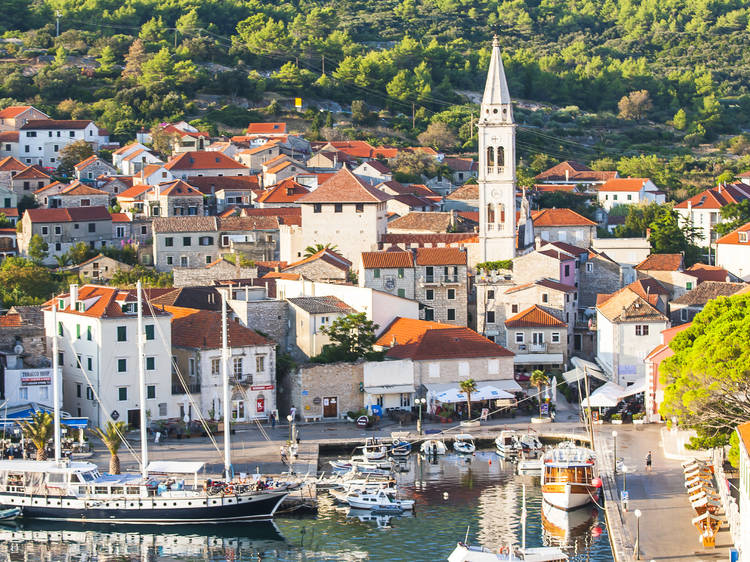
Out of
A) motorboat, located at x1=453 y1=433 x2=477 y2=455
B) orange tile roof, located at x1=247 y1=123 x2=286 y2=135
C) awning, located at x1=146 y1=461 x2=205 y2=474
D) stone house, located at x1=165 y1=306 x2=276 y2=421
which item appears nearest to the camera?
awning, located at x1=146 y1=461 x2=205 y2=474

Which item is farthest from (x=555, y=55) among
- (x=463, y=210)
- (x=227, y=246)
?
(x=227, y=246)

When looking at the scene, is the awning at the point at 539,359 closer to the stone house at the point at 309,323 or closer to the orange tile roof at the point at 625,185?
the stone house at the point at 309,323

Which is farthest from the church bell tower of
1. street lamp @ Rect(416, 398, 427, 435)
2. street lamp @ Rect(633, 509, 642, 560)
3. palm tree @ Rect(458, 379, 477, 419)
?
street lamp @ Rect(633, 509, 642, 560)

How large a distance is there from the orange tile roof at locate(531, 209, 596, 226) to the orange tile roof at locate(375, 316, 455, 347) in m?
18.5

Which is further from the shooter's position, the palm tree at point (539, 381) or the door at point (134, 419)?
the palm tree at point (539, 381)

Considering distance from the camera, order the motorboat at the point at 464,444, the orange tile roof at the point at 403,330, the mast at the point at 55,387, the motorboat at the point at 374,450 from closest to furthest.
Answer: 1. the mast at the point at 55,387
2. the motorboat at the point at 374,450
3. the motorboat at the point at 464,444
4. the orange tile roof at the point at 403,330

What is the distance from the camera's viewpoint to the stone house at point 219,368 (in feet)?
185

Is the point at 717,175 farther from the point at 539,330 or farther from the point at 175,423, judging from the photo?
the point at 175,423

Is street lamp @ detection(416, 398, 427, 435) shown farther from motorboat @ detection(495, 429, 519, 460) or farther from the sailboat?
the sailboat

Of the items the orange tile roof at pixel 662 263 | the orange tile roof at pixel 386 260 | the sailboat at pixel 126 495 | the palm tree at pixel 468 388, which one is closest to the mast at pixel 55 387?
the sailboat at pixel 126 495

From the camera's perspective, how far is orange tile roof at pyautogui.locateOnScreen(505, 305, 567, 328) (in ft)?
210

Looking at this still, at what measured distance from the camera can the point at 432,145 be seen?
124 metres

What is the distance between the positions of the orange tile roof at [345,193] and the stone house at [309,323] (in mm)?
13405

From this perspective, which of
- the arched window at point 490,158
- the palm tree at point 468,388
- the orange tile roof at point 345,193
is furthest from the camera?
the arched window at point 490,158
